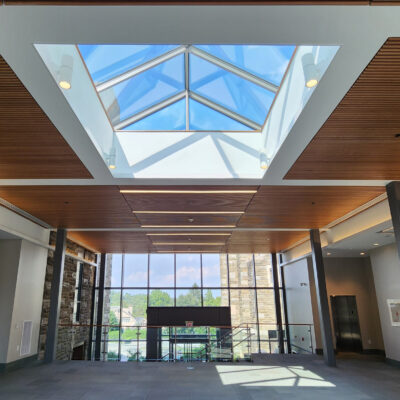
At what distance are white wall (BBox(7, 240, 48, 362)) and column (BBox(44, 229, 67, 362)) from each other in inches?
21.1

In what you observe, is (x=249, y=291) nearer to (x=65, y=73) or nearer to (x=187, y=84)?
(x=187, y=84)

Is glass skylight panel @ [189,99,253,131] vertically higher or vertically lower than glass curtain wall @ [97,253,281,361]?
higher

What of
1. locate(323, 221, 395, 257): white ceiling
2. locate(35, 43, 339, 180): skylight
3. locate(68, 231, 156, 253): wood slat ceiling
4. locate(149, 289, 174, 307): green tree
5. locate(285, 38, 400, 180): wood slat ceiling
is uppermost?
locate(35, 43, 339, 180): skylight

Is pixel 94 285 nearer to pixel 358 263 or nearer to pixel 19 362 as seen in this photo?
pixel 19 362

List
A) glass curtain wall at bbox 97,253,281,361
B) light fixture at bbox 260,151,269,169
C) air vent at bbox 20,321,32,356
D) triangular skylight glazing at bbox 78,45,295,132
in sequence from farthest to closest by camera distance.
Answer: glass curtain wall at bbox 97,253,281,361 → air vent at bbox 20,321,32,356 → light fixture at bbox 260,151,269,169 → triangular skylight glazing at bbox 78,45,295,132

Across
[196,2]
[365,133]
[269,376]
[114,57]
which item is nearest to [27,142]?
[114,57]

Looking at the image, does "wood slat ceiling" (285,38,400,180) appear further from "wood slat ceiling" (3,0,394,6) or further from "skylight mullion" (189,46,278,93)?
"skylight mullion" (189,46,278,93)

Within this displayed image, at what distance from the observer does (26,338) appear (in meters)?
8.98

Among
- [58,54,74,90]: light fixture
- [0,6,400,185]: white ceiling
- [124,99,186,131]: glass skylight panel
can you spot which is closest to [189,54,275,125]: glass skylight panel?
[124,99,186,131]: glass skylight panel

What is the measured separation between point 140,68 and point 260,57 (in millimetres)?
1855

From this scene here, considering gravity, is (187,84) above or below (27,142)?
above

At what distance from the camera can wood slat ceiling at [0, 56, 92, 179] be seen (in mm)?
3598

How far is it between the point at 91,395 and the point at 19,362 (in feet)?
11.7

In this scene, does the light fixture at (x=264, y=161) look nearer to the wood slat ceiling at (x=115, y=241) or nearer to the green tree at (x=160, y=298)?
the wood slat ceiling at (x=115, y=241)
